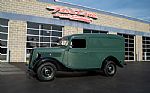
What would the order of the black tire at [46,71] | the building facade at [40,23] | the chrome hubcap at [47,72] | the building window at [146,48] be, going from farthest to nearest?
the building window at [146,48] < the building facade at [40,23] < the chrome hubcap at [47,72] < the black tire at [46,71]

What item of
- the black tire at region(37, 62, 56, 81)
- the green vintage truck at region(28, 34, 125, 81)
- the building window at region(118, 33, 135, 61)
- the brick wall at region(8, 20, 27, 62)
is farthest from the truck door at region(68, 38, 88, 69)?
the building window at region(118, 33, 135, 61)

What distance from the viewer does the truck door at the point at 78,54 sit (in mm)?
11219

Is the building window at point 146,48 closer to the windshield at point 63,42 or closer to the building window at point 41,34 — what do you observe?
the building window at point 41,34

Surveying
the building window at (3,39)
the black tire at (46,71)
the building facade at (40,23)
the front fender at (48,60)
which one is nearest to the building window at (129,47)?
the building facade at (40,23)

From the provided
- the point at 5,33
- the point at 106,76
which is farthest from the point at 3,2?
the point at 106,76

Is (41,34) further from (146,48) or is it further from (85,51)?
(146,48)

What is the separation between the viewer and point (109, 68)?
12.4 m

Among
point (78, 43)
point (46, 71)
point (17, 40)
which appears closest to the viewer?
point (46, 71)

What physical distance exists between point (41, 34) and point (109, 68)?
1213 centimetres

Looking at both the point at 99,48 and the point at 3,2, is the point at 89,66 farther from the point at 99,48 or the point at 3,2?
the point at 3,2

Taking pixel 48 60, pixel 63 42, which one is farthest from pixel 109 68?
pixel 48 60

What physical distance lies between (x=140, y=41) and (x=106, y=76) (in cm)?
2384

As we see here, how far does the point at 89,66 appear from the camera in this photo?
11688 mm

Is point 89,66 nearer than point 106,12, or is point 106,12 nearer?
point 89,66
